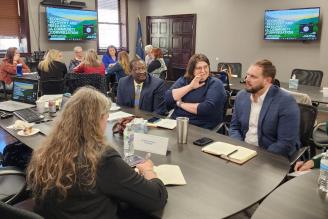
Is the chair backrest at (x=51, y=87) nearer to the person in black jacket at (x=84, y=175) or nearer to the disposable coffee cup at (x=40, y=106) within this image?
the disposable coffee cup at (x=40, y=106)

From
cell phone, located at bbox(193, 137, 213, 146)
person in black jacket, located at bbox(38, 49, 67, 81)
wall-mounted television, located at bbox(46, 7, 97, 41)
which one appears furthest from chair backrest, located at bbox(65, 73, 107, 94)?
wall-mounted television, located at bbox(46, 7, 97, 41)

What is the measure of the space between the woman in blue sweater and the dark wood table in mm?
1370

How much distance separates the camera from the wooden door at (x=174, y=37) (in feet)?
25.3

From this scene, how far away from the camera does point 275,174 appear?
5.04 ft

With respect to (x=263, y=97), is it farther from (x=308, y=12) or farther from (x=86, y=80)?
(x=308, y=12)

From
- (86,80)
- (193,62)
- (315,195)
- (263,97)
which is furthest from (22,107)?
(315,195)

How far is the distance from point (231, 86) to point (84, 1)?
503cm

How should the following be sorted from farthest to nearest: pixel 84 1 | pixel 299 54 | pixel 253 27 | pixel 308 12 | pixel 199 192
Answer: pixel 84 1, pixel 253 27, pixel 299 54, pixel 308 12, pixel 199 192

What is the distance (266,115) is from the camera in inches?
87.6

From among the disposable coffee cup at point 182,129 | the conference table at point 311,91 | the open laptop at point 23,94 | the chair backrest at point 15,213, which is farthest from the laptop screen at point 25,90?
the conference table at point 311,91

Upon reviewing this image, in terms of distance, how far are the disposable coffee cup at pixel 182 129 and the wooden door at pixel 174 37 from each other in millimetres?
5544

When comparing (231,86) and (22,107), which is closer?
(22,107)

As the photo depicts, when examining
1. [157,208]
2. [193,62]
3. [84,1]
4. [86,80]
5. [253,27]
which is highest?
[84,1]

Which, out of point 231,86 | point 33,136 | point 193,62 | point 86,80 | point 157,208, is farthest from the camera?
point 231,86
